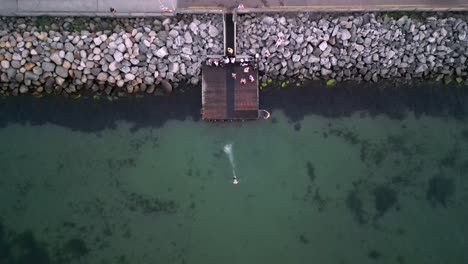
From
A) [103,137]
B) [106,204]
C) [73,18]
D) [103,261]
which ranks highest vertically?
[73,18]

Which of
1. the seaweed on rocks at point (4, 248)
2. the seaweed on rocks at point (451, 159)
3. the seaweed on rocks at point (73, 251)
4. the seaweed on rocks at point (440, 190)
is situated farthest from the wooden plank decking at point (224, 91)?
the seaweed on rocks at point (4, 248)

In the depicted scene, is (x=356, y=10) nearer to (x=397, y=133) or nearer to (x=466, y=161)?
(x=397, y=133)

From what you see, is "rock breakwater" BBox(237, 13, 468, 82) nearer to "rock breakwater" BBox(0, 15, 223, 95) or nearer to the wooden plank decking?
the wooden plank decking

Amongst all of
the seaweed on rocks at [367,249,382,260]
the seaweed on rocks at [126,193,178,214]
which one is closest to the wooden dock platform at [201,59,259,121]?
the seaweed on rocks at [126,193,178,214]

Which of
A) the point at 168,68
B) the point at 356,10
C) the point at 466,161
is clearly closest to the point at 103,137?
the point at 168,68

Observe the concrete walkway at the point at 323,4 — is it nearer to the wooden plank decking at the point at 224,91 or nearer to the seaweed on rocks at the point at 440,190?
the wooden plank decking at the point at 224,91

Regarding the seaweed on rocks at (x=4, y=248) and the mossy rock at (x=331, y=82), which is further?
the mossy rock at (x=331, y=82)
